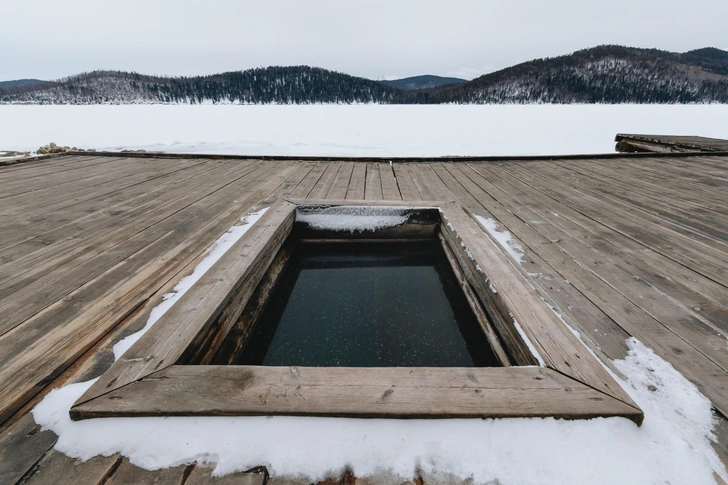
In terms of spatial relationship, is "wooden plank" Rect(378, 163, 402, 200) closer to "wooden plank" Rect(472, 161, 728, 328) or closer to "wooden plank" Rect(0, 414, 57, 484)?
"wooden plank" Rect(472, 161, 728, 328)

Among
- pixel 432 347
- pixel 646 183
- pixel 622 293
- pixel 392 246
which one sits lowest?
pixel 432 347

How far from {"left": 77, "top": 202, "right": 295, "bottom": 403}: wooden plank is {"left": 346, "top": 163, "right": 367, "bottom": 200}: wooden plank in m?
1.07

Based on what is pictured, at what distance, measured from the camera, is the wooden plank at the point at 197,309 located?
4.01ft

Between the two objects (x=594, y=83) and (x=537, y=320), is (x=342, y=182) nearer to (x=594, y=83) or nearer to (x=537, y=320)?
(x=537, y=320)

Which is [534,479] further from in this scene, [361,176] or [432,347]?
[361,176]

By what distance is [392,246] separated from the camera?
10.9 feet

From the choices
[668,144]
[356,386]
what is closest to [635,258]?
[356,386]

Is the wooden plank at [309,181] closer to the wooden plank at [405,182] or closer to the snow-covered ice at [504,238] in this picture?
the wooden plank at [405,182]

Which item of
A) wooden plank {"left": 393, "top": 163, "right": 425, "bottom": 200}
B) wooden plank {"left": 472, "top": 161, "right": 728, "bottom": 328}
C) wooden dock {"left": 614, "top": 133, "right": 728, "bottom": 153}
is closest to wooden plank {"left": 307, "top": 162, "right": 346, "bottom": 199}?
wooden plank {"left": 393, "top": 163, "right": 425, "bottom": 200}

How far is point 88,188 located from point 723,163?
344 inches

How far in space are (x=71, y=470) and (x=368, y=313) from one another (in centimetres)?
176

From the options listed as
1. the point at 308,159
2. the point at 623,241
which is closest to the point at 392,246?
the point at 623,241

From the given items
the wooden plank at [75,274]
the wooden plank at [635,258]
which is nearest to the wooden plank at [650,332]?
the wooden plank at [635,258]

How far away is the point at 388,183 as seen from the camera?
3988 millimetres
